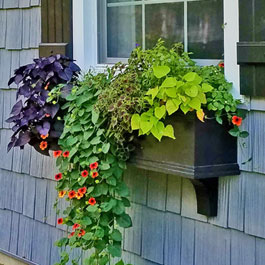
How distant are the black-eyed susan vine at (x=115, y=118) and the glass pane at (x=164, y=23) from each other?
0.13m

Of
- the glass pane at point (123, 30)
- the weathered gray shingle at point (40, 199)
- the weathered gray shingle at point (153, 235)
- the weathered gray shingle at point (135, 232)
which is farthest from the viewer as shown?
the weathered gray shingle at point (40, 199)

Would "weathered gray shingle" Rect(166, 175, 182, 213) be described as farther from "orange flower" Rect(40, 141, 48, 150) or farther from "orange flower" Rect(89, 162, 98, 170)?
"orange flower" Rect(40, 141, 48, 150)

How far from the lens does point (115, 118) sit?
2.59 metres

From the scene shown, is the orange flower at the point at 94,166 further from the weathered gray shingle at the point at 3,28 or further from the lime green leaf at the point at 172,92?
the weathered gray shingle at the point at 3,28

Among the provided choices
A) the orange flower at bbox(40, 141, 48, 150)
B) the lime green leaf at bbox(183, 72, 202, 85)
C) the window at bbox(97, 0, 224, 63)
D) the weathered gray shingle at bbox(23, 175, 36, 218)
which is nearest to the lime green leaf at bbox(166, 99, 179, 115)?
the lime green leaf at bbox(183, 72, 202, 85)

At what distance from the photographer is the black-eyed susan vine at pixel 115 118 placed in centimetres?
241

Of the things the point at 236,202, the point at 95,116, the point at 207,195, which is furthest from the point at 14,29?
the point at 236,202

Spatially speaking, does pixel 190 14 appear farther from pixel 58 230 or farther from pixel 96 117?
pixel 58 230

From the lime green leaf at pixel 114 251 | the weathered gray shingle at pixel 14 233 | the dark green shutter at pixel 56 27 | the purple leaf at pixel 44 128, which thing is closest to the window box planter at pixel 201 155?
the lime green leaf at pixel 114 251

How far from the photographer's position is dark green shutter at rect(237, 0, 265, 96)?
2.31 meters

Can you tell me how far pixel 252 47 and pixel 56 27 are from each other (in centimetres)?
143

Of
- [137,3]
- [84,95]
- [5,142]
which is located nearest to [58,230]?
[5,142]

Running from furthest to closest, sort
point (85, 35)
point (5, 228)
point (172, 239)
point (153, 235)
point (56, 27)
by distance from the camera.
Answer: point (5, 228)
point (56, 27)
point (85, 35)
point (153, 235)
point (172, 239)

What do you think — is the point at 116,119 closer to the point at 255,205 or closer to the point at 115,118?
the point at 115,118
